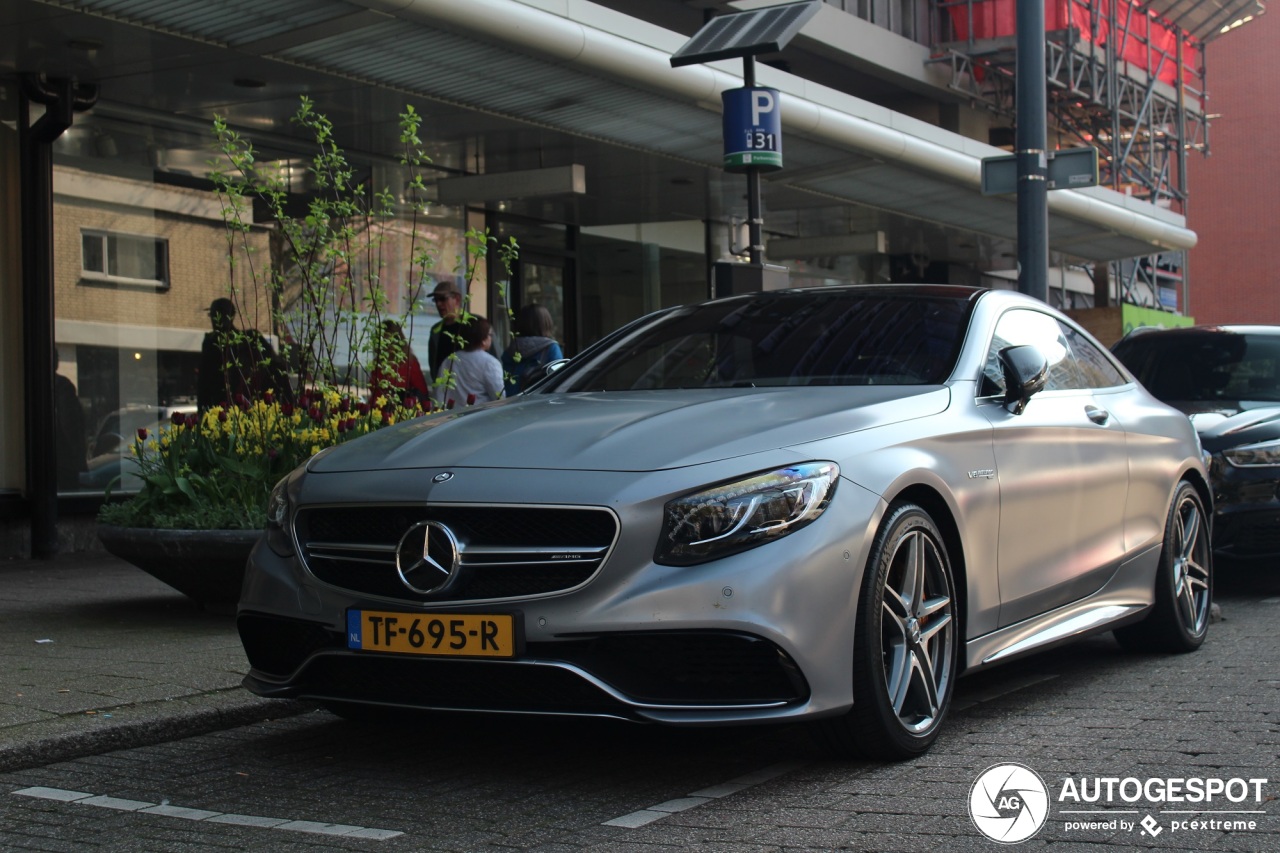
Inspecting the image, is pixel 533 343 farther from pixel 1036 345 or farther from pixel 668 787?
pixel 668 787

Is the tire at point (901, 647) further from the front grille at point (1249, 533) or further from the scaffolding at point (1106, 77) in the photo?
the scaffolding at point (1106, 77)

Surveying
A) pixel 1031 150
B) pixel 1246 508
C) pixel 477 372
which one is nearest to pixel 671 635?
pixel 1246 508

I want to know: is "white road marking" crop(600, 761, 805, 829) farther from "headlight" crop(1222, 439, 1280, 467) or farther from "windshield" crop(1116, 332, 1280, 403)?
"windshield" crop(1116, 332, 1280, 403)

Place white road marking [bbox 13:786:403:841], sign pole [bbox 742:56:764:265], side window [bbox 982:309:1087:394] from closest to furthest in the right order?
white road marking [bbox 13:786:403:841]
side window [bbox 982:309:1087:394]
sign pole [bbox 742:56:764:265]

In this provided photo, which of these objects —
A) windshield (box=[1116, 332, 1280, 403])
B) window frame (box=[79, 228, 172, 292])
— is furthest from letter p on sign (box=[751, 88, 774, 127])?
window frame (box=[79, 228, 172, 292])

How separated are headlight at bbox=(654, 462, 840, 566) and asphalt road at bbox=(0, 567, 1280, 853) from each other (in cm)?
60

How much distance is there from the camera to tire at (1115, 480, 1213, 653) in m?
6.59

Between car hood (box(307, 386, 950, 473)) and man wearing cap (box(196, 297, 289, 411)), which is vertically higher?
man wearing cap (box(196, 297, 289, 411))

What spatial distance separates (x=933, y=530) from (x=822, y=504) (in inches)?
23.3

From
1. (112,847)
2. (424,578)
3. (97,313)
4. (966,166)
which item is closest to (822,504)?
(424,578)

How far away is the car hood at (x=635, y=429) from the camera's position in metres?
4.34

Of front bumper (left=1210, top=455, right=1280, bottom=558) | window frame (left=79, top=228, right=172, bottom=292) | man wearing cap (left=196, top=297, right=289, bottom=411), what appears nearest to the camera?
front bumper (left=1210, top=455, right=1280, bottom=558)

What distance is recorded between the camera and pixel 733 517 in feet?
13.6

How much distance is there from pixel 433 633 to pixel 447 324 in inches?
240
